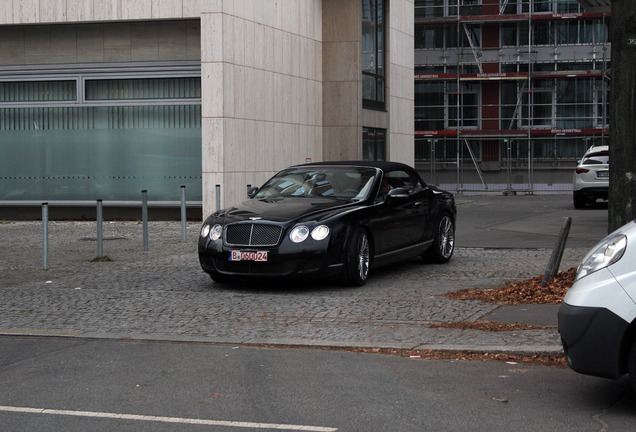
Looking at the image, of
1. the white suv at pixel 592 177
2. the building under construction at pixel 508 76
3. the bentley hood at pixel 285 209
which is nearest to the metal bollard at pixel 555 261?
the bentley hood at pixel 285 209

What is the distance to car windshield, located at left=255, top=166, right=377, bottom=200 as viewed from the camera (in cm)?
1128

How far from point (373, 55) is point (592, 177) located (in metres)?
7.08

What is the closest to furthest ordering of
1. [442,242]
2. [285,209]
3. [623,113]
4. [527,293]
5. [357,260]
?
1. [623,113]
2. [527,293]
3. [357,260]
4. [285,209]
5. [442,242]

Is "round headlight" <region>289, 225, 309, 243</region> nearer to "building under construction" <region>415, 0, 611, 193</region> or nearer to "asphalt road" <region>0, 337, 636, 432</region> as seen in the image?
"asphalt road" <region>0, 337, 636, 432</region>

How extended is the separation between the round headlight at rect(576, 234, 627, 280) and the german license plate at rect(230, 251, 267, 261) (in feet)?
16.5

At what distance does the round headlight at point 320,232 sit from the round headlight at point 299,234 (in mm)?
78

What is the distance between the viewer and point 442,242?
1289 centimetres

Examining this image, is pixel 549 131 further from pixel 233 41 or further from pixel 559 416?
pixel 559 416

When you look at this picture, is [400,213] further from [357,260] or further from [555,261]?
[555,261]

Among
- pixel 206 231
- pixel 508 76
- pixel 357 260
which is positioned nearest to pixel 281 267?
pixel 357 260

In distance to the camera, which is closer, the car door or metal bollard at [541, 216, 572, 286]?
metal bollard at [541, 216, 572, 286]

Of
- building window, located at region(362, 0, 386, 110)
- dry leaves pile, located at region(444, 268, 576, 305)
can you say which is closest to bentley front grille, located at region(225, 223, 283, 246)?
dry leaves pile, located at region(444, 268, 576, 305)

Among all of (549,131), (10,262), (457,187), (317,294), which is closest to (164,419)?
(317,294)

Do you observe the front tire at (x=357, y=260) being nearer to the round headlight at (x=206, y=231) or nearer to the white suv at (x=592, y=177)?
the round headlight at (x=206, y=231)
